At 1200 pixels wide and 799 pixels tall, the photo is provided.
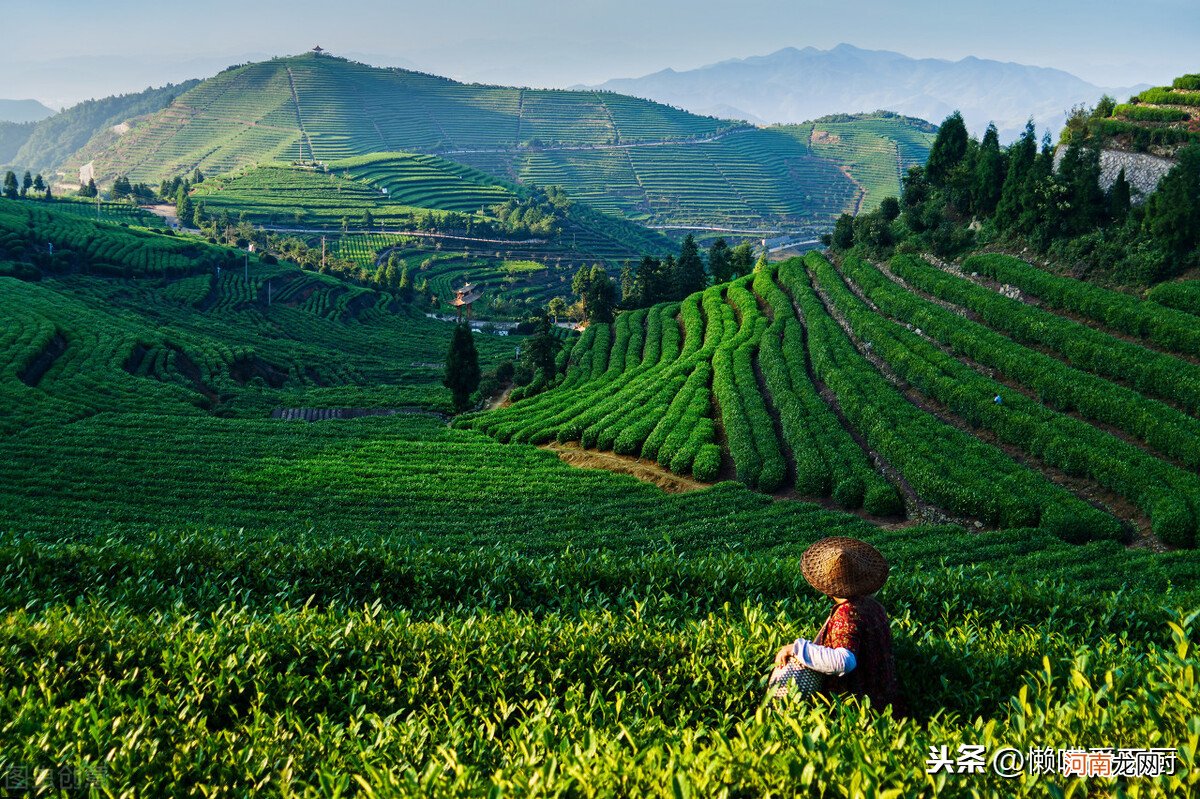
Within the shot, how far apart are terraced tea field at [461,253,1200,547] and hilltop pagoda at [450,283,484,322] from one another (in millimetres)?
52415

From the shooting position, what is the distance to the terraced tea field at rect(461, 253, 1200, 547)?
19375 mm

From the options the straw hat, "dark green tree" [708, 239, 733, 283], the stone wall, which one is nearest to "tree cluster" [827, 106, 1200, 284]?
the stone wall

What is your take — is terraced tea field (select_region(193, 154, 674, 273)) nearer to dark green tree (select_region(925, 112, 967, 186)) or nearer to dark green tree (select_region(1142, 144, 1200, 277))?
dark green tree (select_region(925, 112, 967, 186))

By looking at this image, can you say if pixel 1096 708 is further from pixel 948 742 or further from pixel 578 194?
pixel 578 194

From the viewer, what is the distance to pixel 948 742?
5.40 metres

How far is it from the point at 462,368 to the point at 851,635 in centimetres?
3659

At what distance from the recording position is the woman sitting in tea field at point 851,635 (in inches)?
247

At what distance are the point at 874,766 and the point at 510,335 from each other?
237 feet

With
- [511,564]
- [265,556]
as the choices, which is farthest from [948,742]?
[265,556]

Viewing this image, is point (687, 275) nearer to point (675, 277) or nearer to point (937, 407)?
point (675, 277)

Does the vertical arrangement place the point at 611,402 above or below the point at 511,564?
below

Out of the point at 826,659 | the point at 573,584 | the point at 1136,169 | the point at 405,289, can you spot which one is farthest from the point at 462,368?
the point at 405,289

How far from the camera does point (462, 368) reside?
41781 mm

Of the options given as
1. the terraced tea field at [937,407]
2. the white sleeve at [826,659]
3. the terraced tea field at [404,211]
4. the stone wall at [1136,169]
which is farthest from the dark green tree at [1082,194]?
the terraced tea field at [404,211]
